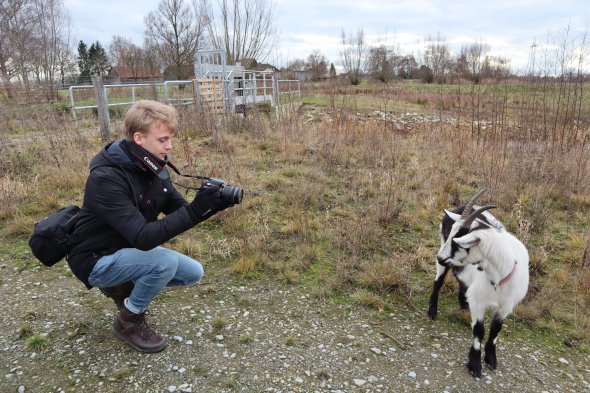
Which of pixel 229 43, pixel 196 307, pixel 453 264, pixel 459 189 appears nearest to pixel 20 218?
pixel 196 307

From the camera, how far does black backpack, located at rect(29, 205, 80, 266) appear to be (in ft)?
7.51

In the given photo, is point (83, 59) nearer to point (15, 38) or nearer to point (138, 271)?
point (15, 38)

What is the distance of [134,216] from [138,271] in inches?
16.8

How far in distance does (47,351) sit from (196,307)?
107cm

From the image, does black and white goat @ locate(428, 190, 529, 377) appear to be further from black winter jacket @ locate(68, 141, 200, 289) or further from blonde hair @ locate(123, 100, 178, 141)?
blonde hair @ locate(123, 100, 178, 141)

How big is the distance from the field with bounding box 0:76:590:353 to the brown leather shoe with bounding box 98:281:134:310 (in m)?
1.26

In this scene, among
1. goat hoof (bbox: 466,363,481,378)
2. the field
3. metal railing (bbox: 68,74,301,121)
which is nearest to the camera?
goat hoof (bbox: 466,363,481,378)

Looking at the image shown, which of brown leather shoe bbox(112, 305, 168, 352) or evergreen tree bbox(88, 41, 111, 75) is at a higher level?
evergreen tree bbox(88, 41, 111, 75)

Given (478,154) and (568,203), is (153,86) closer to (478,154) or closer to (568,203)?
(478,154)

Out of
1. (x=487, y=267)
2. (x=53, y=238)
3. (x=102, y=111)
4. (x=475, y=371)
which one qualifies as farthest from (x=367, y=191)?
(x=102, y=111)

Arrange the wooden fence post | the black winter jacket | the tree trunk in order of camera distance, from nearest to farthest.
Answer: the black winter jacket < the tree trunk < the wooden fence post


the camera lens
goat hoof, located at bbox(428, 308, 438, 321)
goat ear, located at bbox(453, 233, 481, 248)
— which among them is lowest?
goat hoof, located at bbox(428, 308, 438, 321)

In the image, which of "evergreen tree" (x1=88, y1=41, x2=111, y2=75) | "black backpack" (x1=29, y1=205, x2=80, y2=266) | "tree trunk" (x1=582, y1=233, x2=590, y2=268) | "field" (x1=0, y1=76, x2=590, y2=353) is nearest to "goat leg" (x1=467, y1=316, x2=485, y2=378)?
"field" (x1=0, y1=76, x2=590, y2=353)

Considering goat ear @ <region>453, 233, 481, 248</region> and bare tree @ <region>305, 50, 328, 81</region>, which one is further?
bare tree @ <region>305, 50, 328, 81</region>
